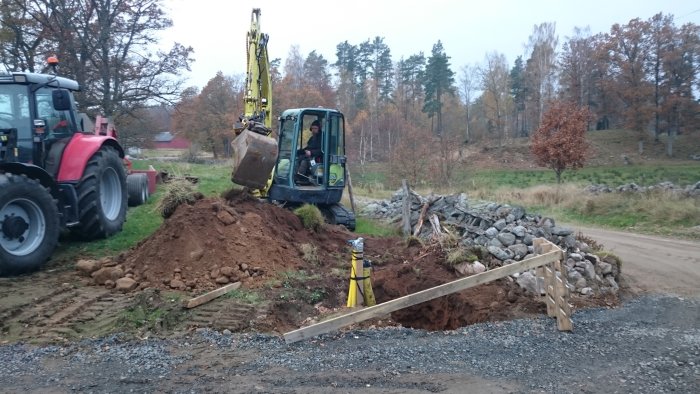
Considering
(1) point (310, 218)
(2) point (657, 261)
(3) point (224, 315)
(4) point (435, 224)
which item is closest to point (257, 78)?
(1) point (310, 218)

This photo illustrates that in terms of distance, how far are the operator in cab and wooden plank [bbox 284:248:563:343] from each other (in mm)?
6817

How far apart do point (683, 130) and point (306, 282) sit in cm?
5499

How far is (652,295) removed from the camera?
8.62 meters

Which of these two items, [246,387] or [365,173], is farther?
[365,173]

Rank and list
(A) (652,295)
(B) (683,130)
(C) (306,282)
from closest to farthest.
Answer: (C) (306,282) < (A) (652,295) < (B) (683,130)

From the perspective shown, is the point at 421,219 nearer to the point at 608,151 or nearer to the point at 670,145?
the point at 608,151

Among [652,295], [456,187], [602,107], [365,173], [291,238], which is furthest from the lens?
[602,107]

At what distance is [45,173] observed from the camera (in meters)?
7.92

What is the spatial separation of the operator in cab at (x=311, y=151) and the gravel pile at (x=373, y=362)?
678 cm

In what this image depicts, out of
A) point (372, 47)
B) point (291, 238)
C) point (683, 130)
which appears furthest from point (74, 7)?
point (683, 130)

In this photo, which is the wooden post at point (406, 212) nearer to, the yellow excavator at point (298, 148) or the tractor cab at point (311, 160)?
the yellow excavator at point (298, 148)

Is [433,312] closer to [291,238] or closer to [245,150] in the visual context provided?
[291,238]

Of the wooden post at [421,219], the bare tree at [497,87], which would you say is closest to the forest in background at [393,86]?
the bare tree at [497,87]

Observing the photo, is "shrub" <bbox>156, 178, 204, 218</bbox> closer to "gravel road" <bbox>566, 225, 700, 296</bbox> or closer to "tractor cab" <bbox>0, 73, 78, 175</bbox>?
"tractor cab" <bbox>0, 73, 78, 175</bbox>
